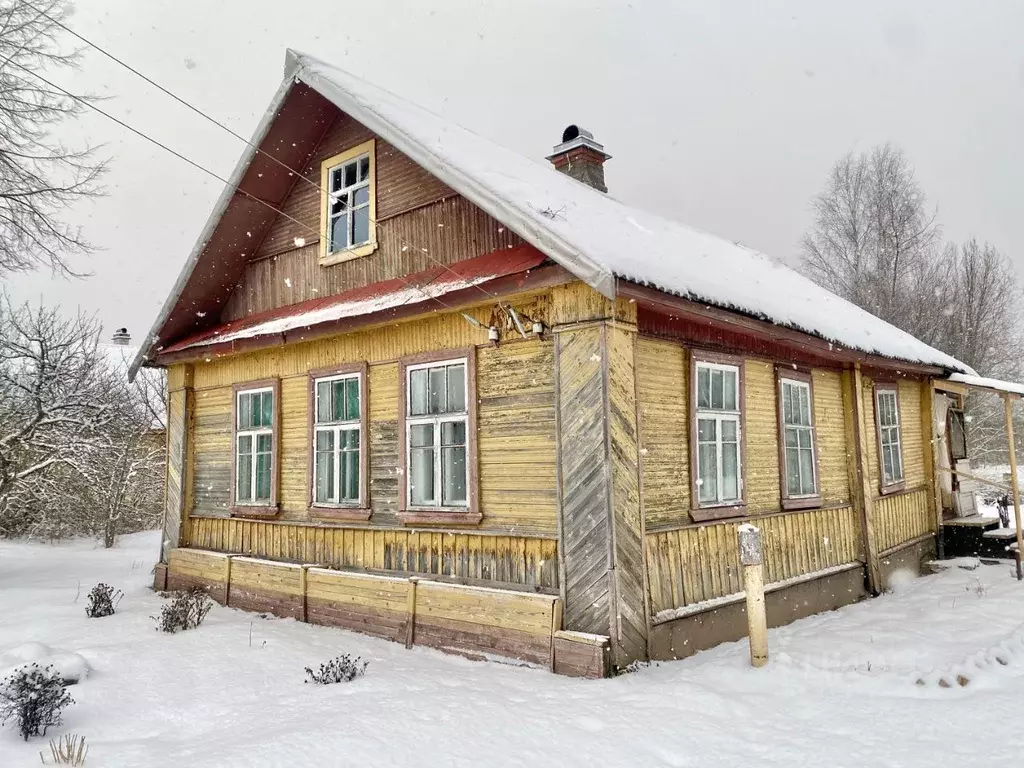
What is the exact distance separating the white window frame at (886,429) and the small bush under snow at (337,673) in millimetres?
8418

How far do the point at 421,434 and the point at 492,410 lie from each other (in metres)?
1.03

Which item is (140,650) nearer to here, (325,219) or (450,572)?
(450,572)

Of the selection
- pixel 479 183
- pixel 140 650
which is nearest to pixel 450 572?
pixel 140 650

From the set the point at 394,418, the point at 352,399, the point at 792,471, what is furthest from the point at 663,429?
the point at 352,399

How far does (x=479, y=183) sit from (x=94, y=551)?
1576cm

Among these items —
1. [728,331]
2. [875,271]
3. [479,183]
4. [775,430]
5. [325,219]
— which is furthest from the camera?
[875,271]

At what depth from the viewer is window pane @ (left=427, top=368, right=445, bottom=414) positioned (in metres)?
7.74

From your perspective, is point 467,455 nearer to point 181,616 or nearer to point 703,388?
point 703,388

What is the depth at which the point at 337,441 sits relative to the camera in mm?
8883

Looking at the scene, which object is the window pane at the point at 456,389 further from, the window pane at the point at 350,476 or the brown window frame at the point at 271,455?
the brown window frame at the point at 271,455

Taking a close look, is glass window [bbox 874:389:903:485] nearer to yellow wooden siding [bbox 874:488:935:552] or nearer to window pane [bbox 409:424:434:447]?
yellow wooden siding [bbox 874:488:935:552]

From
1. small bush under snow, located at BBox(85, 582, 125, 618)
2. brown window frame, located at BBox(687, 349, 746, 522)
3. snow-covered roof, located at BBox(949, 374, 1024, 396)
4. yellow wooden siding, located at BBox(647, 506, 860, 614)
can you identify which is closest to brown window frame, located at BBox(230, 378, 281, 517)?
small bush under snow, located at BBox(85, 582, 125, 618)

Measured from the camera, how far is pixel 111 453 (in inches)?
747

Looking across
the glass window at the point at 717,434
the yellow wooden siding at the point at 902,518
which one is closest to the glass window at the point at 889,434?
the yellow wooden siding at the point at 902,518
